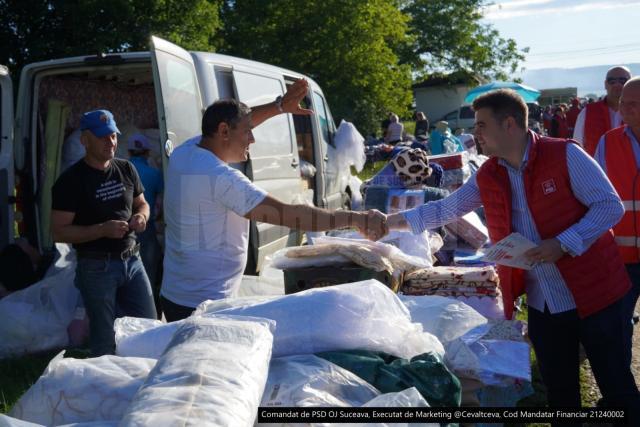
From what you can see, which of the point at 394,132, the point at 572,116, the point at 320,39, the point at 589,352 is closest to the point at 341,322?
the point at 589,352

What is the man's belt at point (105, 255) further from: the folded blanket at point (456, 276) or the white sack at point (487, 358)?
the white sack at point (487, 358)

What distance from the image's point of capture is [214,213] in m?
3.69

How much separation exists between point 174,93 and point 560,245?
3.36 m

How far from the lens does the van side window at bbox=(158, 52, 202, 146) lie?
5.30 metres

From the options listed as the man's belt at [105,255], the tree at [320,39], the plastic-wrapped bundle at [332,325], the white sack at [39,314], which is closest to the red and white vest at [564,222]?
the plastic-wrapped bundle at [332,325]

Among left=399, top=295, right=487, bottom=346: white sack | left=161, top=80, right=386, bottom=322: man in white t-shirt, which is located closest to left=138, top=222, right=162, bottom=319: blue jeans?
left=161, top=80, right=386, bottom=322: man in white t-shirt

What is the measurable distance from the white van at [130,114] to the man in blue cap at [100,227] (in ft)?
2.04

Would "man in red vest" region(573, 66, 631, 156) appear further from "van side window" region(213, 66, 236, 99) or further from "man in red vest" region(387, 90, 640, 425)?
"van side window" region(213, 66, 236, 99)

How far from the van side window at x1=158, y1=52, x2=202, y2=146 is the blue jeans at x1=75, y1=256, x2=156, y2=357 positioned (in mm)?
1138

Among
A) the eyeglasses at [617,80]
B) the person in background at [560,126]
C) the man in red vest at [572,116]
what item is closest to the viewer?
the eyeglasses at [617,80]

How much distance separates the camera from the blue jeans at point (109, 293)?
15.1 ft

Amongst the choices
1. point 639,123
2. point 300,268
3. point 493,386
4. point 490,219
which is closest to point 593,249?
point 490,219

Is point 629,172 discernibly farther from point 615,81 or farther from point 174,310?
point 174,310

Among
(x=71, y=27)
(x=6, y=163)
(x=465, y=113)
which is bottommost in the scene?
(x=6, y=163)
